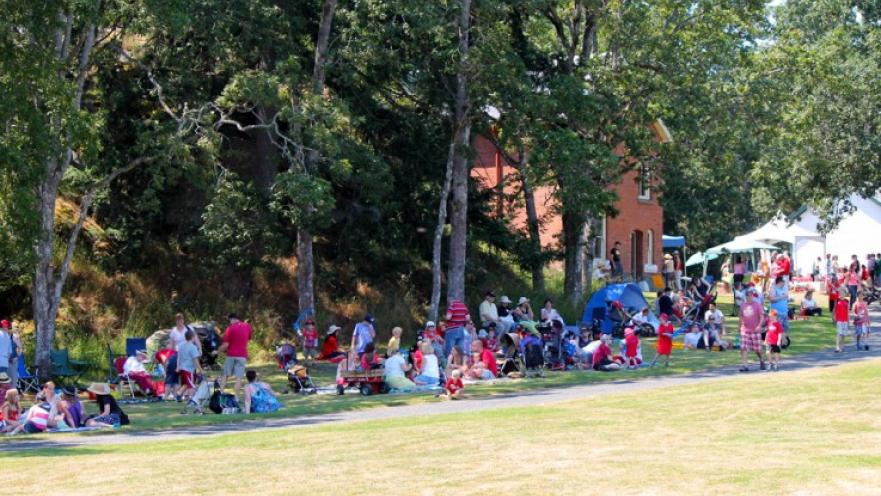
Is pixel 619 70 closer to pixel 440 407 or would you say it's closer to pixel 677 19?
pixel 677 19

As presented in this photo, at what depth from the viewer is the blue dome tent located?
3610cm

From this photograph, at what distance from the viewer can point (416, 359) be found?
27.2 meters

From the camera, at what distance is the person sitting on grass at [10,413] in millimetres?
21170

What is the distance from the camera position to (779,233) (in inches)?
2203

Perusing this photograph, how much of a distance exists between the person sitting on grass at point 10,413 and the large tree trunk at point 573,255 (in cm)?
2103

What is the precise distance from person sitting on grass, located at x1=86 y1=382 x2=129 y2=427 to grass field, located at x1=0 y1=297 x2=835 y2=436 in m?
0.27

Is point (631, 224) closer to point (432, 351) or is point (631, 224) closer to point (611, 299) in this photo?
point (611, 299)

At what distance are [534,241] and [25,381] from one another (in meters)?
Answer: 16.3

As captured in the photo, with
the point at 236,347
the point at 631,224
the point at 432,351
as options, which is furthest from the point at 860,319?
the point at 631,224

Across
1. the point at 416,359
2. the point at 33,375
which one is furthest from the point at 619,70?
the point at 33,375

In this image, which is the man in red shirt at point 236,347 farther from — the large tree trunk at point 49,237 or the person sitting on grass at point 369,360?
the large tree trunk at point 49,237

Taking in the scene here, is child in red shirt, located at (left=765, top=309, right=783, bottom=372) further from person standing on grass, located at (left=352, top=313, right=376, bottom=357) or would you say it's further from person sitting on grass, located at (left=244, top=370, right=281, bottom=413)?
person sitting on grass, located at (left=244, top=370, right=281, bottom=413)

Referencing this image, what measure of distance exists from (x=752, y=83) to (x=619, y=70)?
169 inches

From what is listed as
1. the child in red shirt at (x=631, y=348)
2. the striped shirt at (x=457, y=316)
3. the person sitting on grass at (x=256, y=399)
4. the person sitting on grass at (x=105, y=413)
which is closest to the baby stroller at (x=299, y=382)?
the person sitting on grass at (x=256, y=399)
